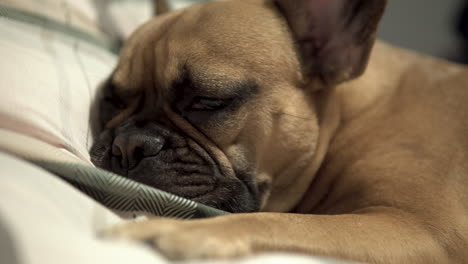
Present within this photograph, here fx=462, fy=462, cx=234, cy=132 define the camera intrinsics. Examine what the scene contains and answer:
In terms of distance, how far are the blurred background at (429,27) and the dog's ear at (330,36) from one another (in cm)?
178

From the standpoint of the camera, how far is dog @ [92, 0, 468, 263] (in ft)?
3.04

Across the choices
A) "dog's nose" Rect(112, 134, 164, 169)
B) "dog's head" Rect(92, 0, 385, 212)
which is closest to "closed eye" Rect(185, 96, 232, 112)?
"dog's head" Rect(92, 0, 385, 212)

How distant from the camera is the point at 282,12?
1.15 metres

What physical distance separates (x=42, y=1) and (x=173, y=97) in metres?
0.51

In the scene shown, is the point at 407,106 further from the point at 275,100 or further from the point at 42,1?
the point at 42,1

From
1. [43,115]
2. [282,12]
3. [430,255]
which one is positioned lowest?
[430,255]

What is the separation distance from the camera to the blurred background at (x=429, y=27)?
279cm

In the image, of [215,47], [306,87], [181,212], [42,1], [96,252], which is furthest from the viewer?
[42,1]

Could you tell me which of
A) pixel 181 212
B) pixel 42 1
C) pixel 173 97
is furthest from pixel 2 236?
pixel 42 1

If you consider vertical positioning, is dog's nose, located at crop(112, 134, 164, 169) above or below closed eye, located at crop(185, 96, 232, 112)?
below

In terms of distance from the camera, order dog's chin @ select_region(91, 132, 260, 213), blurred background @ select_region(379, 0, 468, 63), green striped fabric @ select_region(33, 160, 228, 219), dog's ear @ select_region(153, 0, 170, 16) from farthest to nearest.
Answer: blurred background @ select_region(379, 0, 468, 63) < dog's ear @ select_region(153, 0, 170, 16) < dog's chin @ select_region(91, 132, 260, 213) < green striped fabric @ select_region(33, 160, 228, 219)

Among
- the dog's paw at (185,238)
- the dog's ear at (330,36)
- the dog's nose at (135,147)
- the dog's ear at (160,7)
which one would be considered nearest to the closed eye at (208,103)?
the dog's nose at (135,147)

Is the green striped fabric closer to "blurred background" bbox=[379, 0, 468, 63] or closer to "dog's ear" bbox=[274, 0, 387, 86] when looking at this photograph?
"dog's ear" bbox=[274, 0, 387, 86]

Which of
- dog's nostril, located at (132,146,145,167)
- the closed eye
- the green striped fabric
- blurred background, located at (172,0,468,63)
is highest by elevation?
the green striped fabric
